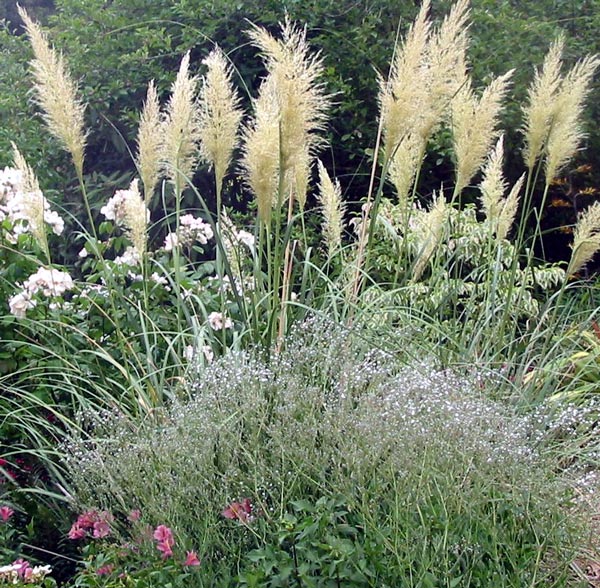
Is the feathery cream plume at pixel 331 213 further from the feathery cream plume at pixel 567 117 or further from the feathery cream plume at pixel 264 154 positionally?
the feathery cream plume at pixel 567 117

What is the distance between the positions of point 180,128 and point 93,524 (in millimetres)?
1827

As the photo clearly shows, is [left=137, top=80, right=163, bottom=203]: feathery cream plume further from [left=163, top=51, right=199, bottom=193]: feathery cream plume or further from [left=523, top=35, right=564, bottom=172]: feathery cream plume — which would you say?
[left=523, top=35, right=564, bottom=172]: feathery cream plume

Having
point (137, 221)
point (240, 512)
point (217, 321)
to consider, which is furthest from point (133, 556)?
point (137, 221)

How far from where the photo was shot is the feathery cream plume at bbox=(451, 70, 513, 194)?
4410 mm

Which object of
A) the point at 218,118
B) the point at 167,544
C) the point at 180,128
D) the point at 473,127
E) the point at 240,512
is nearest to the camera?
the point at 167,544

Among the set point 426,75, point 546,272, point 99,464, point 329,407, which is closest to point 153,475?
point 99,464

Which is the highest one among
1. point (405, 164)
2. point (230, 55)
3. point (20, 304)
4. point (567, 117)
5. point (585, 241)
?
point (567, 117)

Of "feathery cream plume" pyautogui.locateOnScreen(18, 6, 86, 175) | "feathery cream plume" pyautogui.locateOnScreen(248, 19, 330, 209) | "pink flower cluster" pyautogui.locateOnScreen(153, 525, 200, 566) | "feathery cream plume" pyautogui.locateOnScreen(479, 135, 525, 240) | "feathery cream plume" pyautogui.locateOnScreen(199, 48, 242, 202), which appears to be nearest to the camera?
"pink flower cluster" pyautogui.locateOnScreen(153, 525, 200, 566)

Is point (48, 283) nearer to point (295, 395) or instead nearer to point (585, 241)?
point (295, 395)

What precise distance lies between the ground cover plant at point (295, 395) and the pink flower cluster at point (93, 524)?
10 millimetres

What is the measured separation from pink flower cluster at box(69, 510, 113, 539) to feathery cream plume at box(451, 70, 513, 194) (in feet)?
7.69

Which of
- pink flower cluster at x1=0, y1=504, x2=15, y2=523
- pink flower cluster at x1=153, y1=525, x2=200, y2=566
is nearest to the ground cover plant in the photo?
pink flower cluster at x1=153, y1=525, x2=200, y2=566

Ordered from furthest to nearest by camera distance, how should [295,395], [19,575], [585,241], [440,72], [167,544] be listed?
[585,241], [440,72], [295,395], [19,575], [167,544]

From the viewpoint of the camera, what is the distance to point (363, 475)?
3023 millimetres
